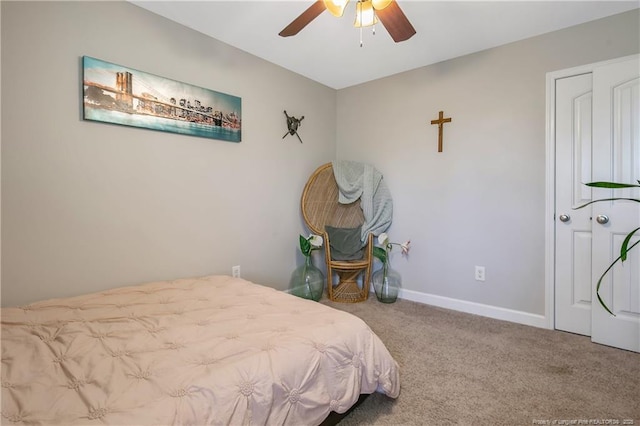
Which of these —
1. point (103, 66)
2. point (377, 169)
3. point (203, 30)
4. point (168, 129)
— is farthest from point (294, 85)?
point (103, 66)

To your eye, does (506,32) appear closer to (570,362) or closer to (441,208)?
(441,208)

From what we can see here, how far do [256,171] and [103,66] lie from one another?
4.32 ft

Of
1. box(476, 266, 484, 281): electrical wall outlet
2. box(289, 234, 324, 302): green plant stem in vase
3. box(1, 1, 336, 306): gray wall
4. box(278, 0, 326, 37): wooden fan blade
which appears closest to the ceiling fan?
box(278, 0, 326, 37): wooden fan blade

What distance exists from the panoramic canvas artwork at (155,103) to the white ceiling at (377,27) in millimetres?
492

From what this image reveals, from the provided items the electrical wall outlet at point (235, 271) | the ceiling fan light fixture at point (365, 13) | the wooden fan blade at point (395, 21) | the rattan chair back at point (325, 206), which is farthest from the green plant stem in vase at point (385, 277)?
the ceiling fan light fixture at point (365, 13)

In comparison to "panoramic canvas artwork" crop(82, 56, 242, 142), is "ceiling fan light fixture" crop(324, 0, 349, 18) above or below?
above

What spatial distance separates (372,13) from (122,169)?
183cm

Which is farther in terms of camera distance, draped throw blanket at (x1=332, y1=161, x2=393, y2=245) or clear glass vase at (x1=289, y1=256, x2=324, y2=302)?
draped throw blanket at (x1=332, y1=161, x2=393, y2=245)

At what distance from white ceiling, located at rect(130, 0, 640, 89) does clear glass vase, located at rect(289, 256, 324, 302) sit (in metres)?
1.95

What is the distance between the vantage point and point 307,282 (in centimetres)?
304

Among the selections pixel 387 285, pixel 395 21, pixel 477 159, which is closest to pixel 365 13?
pixel 395 21

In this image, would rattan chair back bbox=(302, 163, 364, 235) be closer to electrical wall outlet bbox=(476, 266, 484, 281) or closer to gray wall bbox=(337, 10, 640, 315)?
gray wall bbox=(337, 10, 640, 315)

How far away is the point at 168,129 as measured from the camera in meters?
2.22

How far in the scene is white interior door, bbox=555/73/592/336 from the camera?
228cm
